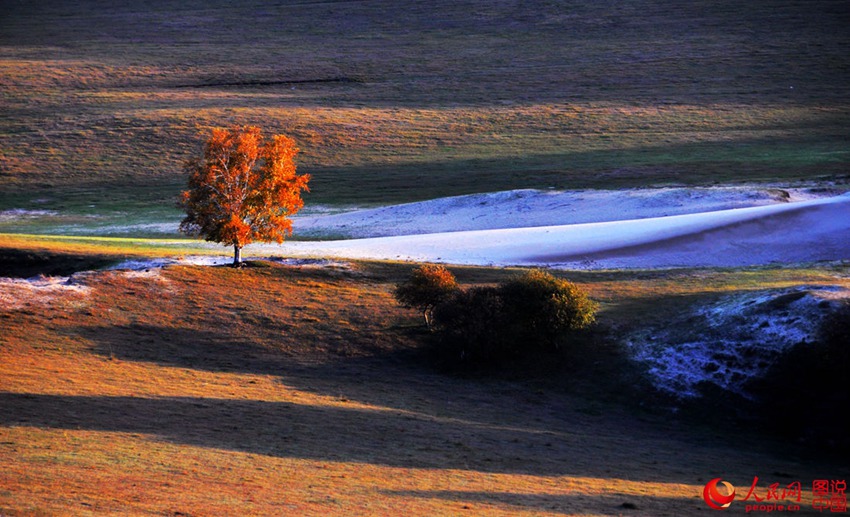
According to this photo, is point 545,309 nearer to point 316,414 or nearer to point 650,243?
point 316,414

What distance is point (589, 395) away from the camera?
22453mm

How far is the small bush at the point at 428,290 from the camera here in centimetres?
2589

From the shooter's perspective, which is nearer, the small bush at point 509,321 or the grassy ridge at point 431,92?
the small bush at point 509,321

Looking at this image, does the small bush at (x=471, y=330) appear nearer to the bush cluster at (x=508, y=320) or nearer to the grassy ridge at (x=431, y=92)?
the bush cluster at (x=508, y=320)

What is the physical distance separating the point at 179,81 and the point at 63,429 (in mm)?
67918

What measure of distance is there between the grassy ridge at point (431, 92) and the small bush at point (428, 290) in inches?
988

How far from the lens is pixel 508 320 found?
24.6 m

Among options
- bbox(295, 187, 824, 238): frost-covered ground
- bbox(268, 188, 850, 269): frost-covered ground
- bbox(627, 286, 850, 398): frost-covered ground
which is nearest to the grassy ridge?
bbox(295, 187, 824, 238): frost-covered ground

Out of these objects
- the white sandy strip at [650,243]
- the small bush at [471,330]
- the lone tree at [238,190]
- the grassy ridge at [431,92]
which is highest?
the grassy ridge at [431,92]

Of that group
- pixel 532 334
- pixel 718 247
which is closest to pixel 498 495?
pixel 532 334

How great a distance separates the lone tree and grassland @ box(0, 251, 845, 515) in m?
1.36

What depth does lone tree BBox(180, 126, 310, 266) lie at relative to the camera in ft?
98.5

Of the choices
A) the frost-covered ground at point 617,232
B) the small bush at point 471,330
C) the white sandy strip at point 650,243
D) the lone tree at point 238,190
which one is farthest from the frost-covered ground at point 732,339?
the lone tree at point 238,190

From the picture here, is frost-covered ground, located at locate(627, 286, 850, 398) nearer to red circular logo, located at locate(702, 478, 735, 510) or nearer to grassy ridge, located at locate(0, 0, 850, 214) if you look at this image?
red circular logo, located at locate(702, 478, 735, 510)
